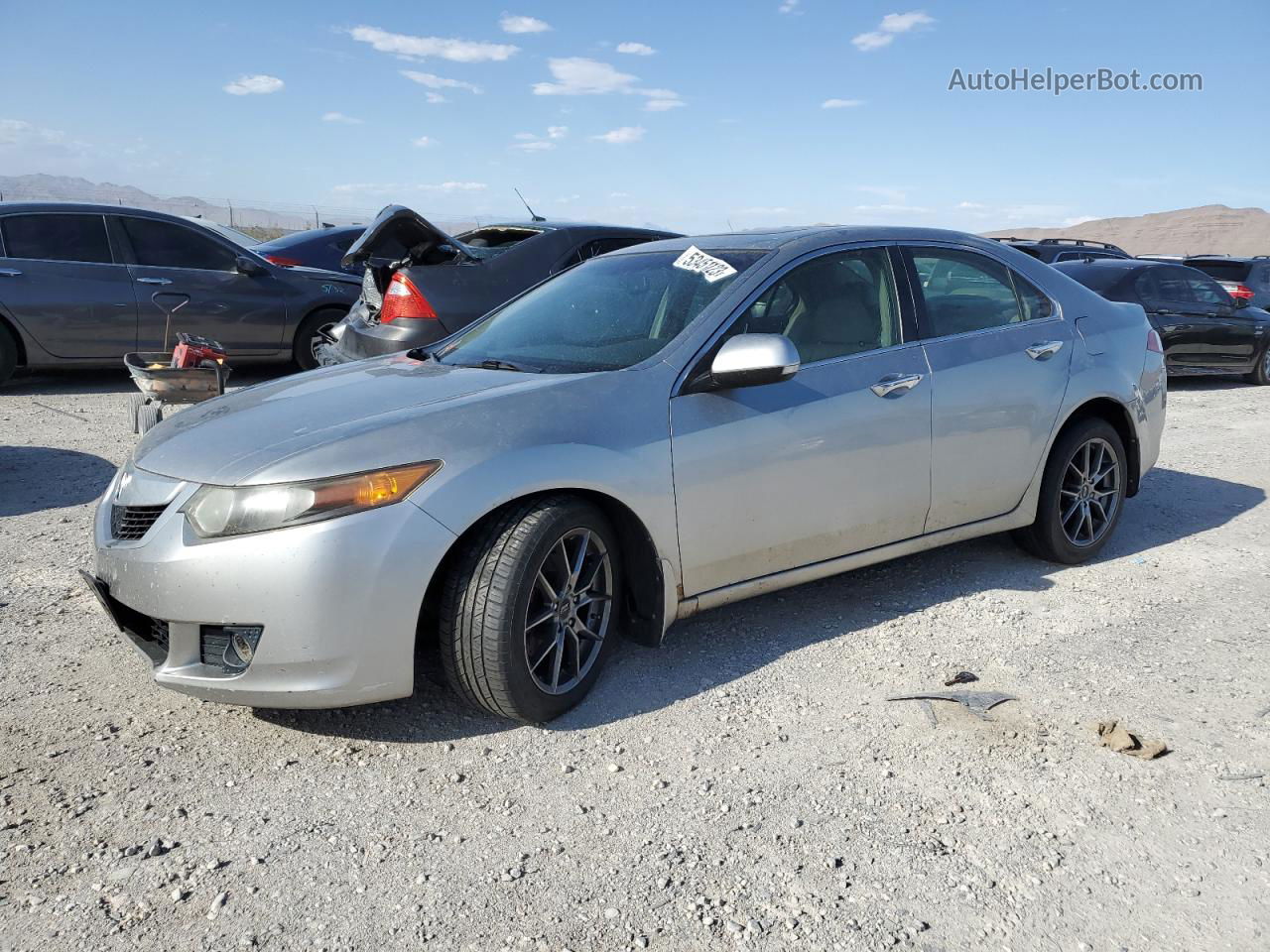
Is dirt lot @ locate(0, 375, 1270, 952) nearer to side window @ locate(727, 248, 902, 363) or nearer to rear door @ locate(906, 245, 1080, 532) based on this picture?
rear door @ locate(906, 245, 1080, 532)

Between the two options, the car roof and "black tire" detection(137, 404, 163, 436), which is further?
"black tire" detection(137, 404, 163, 436)

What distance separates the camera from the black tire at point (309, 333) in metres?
9.96

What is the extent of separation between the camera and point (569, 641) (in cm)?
351

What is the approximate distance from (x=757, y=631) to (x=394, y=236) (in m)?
3.88

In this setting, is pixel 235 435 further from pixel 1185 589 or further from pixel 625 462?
pixel 1185 589

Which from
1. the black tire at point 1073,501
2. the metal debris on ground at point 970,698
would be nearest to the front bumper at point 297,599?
the metal debris on ground at point 970,698

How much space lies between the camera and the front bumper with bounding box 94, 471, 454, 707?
3006 millimetres

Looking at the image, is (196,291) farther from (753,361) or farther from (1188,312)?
(1188,312)

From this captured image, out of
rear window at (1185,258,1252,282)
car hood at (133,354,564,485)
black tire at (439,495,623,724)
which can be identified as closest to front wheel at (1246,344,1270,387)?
Result: rear window at (1185,258,1252,282)

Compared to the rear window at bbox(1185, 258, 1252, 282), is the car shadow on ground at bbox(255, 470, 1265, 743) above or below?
below

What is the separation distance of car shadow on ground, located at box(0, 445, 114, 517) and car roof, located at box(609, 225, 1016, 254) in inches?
135

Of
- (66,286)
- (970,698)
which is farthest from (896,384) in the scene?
(66,286)

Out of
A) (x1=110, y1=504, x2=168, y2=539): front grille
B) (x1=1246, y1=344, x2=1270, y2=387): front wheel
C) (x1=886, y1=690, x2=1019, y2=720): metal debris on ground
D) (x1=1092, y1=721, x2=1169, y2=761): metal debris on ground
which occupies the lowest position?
(x1=1092, y1=721, x2=1169, y2=761): metal debris on ground

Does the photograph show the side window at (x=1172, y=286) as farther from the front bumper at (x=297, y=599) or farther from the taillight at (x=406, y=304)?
the front bumper at (x=297, y=599)
